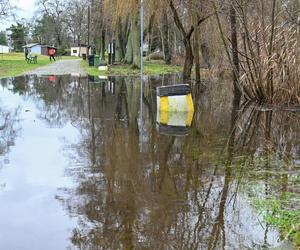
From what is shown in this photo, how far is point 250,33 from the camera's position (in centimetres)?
1430

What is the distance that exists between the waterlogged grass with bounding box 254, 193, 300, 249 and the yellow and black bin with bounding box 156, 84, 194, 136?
5700 millimetres

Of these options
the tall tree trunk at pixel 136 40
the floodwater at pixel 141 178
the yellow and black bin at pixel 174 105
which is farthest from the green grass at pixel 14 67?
the floodwater at pixel 141 178

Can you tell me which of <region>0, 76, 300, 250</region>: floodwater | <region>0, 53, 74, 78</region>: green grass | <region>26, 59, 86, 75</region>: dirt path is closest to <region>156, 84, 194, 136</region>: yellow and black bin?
<region>0, 76, 300, 250</region>: floodwater

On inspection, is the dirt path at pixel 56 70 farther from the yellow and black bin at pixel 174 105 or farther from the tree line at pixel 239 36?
the yellow and black bin at pixel 174 105

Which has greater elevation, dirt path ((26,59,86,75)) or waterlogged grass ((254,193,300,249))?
dirt path ((26,59,86,75))

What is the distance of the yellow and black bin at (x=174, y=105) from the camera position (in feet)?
37.1

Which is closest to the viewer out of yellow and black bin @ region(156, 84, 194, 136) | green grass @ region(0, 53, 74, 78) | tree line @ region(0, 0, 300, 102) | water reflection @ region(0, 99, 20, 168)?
water reflection @ region(0, 99, 20, 168)

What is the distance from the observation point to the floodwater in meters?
4.43

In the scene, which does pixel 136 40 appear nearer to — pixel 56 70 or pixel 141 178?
pixel 56 70

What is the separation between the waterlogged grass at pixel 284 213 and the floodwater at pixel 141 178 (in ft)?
0.27

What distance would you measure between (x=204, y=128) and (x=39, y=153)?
384 cm

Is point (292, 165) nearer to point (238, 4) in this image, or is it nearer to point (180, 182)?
point (180, 182)

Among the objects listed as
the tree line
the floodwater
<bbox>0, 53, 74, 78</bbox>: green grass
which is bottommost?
the floodwater

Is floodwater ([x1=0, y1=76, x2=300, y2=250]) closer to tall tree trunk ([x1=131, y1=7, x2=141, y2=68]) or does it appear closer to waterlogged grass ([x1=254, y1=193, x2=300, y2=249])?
waterlogged grass ([x1=254, y1=193, x2=300, y2=249])
